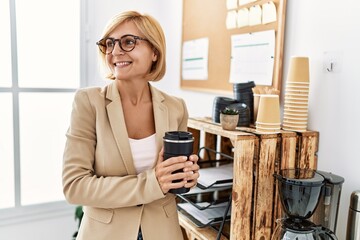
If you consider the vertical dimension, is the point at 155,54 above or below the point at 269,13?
below

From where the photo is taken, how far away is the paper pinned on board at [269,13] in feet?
4.95

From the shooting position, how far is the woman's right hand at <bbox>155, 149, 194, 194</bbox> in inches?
36.7

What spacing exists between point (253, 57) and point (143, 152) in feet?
2.84

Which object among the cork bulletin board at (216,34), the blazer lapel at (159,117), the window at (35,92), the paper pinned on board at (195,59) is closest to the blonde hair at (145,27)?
the blazer lapel at (159,117)

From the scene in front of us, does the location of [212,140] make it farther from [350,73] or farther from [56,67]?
[56,67]

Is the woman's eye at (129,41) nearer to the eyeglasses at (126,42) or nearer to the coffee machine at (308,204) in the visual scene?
the eyeglasses at (126,42)

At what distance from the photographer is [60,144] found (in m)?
2.46

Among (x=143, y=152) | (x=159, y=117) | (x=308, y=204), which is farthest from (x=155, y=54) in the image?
(x=308, y=204)

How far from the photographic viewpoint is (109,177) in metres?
1.00

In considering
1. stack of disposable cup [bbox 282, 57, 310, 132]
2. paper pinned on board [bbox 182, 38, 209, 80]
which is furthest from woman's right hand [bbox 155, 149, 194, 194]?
paper pinned on board [bbox 182, 38, 209, 80]

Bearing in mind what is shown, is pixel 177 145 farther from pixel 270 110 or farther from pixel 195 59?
pixel 195 59

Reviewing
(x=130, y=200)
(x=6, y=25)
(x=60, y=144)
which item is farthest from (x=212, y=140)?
(x=6, y=25)

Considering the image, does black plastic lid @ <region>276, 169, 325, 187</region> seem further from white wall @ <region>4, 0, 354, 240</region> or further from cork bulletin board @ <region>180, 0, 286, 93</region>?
cork bulletin board @ <region>180, 0, 286, 93</region>

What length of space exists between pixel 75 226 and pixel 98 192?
5.70 feet
